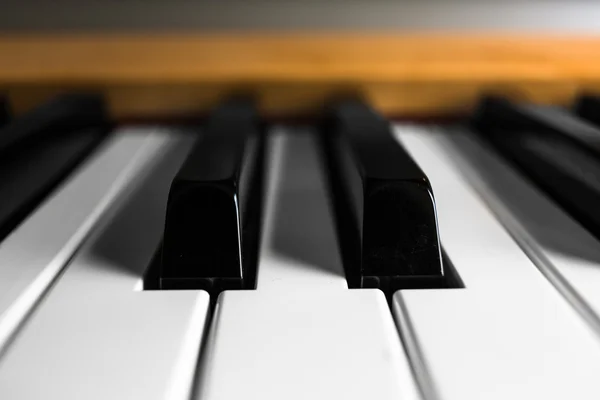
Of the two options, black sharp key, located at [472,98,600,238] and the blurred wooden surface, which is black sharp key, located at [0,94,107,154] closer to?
the blurred wooden surface

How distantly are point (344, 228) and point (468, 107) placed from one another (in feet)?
1.03

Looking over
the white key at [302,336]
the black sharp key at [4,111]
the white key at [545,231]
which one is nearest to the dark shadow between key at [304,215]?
the white key at [302,336]

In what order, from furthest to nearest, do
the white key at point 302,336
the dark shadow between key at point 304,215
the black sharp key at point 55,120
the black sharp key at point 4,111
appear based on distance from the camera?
the black sharp key at point 4,111
the black sharp key at point 55,120
the dark shadow between key at point 304,215
the white key at point 302,336

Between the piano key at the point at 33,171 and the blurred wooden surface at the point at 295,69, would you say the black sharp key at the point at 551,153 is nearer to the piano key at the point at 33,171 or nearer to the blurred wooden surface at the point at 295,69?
the blurred wooden surface at the point at 295,69

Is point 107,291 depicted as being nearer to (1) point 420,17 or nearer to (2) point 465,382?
(2) point 465,382

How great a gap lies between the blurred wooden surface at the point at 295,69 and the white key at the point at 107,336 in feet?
0.89

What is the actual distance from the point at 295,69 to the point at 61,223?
0.97ft

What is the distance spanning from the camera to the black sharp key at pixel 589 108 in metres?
0.60

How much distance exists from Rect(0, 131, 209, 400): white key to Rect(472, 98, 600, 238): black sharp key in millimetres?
280

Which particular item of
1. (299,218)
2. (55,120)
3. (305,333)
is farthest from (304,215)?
(55,120)

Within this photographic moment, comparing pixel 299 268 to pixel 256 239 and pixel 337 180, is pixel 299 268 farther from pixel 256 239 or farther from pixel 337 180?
pixel 337 180

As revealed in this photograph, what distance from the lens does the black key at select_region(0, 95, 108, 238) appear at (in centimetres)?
45

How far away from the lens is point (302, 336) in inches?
12.1

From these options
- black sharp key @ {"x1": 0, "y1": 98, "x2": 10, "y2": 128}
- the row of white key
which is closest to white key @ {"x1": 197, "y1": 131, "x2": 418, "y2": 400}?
the row of white key
